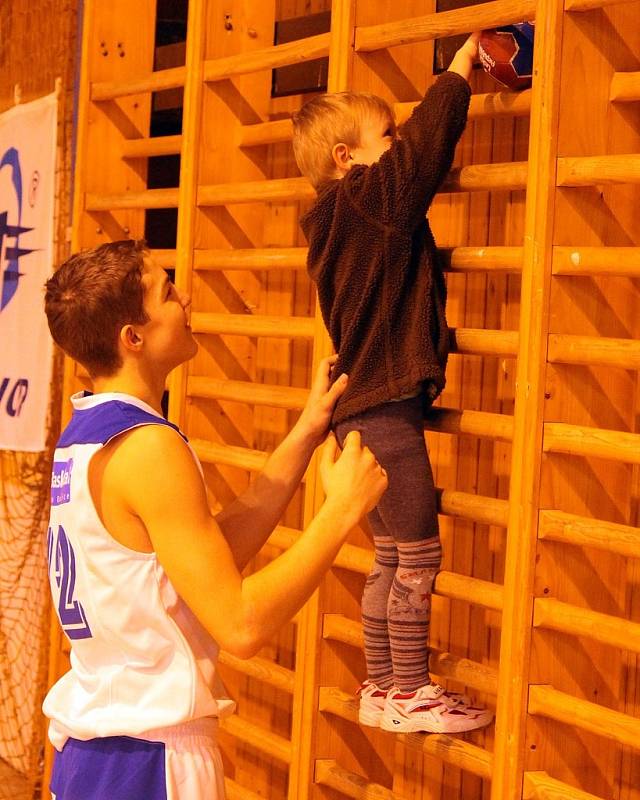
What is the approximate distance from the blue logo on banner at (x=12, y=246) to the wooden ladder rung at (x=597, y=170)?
2701 millimetres

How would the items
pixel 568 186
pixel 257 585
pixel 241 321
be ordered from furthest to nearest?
pixel 241 321 → pixel 568 186 → pixel 257 585

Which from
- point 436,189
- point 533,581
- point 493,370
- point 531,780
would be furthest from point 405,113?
point 531,780

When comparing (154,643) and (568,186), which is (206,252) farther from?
(154,643)

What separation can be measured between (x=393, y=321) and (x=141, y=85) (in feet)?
5.58

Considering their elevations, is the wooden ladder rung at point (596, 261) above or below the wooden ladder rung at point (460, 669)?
above

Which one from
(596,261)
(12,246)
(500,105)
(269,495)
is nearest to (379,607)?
(269,495)

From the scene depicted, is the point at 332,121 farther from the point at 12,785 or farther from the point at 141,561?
the point at 12,785

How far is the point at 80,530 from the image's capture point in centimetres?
208

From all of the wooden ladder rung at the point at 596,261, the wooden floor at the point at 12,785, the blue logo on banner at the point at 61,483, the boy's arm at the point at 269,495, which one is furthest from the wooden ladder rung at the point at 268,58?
the wooden floor at the point at 12,785

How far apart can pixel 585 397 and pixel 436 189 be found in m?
0.54

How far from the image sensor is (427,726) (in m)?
2.56

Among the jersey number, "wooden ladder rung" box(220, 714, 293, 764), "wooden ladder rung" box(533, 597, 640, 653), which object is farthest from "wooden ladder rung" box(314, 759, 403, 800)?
the jersey number

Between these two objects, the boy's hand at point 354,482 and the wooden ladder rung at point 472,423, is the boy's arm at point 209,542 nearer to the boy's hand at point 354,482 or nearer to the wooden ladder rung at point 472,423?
the boy's hand at point 354,482

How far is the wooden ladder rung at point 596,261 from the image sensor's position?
233 centimetres
